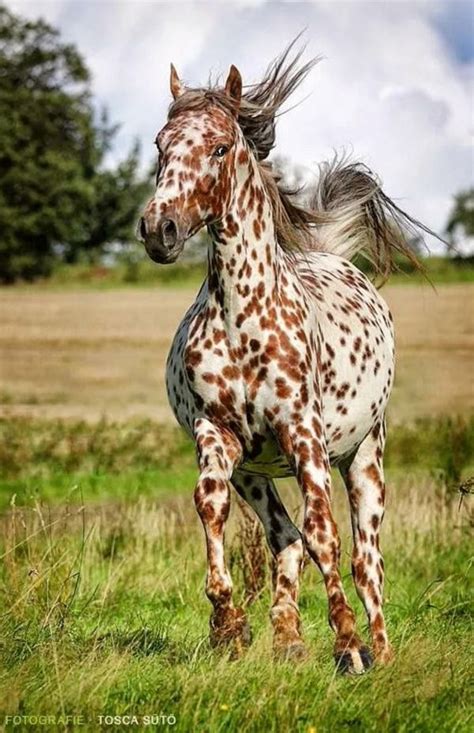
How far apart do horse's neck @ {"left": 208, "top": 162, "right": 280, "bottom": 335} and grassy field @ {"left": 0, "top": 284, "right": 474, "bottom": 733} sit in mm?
1590

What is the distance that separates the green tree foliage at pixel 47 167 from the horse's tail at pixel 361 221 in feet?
168

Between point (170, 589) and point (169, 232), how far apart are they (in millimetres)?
4200

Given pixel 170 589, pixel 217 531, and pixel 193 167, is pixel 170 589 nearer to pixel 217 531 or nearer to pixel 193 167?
pixel 217 531

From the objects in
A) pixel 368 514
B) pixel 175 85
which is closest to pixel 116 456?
pixel 368 514

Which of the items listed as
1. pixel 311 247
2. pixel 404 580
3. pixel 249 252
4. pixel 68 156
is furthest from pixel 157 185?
pixel 68 156

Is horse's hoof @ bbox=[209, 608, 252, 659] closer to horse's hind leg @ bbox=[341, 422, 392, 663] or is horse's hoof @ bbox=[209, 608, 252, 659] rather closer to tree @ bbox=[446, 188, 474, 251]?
horse's hind leg @ bbox=[341, 422, 392, 663]

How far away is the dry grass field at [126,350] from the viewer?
26.1m

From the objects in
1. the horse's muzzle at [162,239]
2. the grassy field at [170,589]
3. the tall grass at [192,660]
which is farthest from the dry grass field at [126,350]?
the horse's muzzle at [162,239]

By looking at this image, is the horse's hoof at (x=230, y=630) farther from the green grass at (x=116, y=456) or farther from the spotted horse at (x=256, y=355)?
the green grass at (x=116, y=456)

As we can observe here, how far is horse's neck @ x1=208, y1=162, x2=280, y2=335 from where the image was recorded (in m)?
7.09

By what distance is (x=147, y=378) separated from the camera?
3078 cm

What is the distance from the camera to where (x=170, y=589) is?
1005 centimetres

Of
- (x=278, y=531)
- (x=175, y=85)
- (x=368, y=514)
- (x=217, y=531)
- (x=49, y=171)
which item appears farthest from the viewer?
(x=49, y=171)

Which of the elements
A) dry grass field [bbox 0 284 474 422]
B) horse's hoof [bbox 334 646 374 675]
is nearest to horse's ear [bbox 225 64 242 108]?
horse's hoof [bbox 334 646 374 675]
